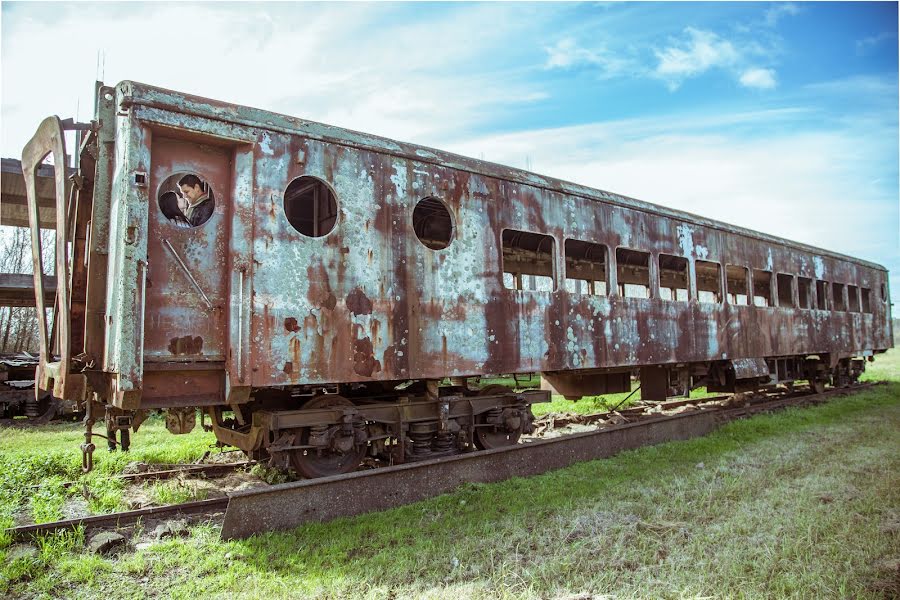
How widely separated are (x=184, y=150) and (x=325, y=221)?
146 centimetres

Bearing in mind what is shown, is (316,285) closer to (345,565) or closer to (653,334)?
(345,565)

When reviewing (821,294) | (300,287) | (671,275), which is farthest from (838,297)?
(300,287)

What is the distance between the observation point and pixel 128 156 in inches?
165

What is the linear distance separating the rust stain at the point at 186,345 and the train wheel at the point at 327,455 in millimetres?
1158

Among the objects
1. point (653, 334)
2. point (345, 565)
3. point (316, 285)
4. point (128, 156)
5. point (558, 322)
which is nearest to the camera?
point (345, 565)

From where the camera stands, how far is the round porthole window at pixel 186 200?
470cm

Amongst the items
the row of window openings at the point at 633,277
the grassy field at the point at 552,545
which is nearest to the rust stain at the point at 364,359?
the grassy field at the point at 552,545

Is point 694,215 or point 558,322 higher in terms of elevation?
point 694,215

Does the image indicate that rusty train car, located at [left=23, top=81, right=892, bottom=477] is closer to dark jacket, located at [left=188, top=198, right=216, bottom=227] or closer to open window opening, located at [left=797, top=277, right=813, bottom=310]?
dark jacket, located at [left=188, top=198, right=216, bottom=227]

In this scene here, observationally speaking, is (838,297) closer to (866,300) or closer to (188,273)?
(866,300)

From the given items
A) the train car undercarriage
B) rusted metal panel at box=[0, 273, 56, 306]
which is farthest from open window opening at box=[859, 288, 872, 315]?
rusted metal panel at box=[0, 273, 56, 306]

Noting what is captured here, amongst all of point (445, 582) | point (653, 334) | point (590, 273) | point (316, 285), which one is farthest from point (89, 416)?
point (590, 273)

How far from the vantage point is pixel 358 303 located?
520cm

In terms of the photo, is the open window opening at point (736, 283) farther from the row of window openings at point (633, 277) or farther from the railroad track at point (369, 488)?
the railroad track at point (369, 488)
